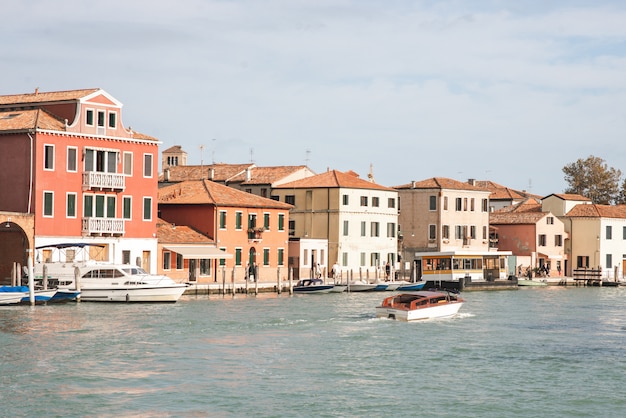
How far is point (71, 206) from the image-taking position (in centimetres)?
5559

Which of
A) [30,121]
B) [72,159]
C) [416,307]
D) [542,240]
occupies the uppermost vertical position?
[30,121]

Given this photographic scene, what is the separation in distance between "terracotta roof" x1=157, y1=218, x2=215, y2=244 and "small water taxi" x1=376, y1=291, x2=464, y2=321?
1854cm

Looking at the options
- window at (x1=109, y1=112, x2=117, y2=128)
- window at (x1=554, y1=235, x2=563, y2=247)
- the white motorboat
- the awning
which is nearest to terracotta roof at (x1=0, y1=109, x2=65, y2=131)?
window at (x1=109, y1=112, x2=117, y2=128)

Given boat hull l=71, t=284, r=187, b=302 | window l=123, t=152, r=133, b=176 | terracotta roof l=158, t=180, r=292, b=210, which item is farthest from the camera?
terracotta roof l=158, t=180, r=292, b=210

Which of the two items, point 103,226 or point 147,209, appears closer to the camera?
point 103,226

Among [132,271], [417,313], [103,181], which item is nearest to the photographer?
[417,313]

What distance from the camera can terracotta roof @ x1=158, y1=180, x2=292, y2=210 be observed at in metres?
66.0

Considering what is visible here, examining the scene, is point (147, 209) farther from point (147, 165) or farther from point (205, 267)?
point (205, 267)

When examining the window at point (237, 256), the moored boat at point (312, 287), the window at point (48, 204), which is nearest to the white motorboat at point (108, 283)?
the window at point (48, 204)

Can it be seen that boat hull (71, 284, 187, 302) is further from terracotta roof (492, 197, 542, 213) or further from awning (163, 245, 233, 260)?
terracotta roof (492, 197, 542, 213)

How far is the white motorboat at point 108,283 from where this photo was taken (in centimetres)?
5016

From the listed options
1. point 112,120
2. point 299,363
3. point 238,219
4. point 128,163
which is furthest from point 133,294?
point 299,363

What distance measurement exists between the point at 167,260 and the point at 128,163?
5.80 m

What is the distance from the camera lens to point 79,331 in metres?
38.7
